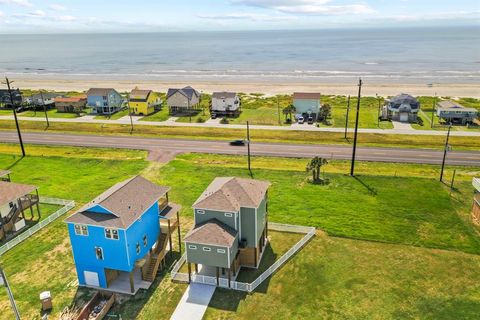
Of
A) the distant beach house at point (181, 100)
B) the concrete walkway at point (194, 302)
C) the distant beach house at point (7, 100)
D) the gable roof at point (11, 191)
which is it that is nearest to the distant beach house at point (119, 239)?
the concrete walkway at point (194, 302)

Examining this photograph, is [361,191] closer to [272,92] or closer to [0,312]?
[0,312]

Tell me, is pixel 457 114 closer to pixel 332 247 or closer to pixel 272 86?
pixel 332 247

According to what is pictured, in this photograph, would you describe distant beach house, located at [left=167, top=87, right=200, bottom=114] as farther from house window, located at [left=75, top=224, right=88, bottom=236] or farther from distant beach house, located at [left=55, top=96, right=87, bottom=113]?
house window, located at [left=75, top=224, right=88, bottom=236]

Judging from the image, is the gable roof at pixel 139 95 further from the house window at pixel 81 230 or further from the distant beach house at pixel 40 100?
the house window at pixel 81 230

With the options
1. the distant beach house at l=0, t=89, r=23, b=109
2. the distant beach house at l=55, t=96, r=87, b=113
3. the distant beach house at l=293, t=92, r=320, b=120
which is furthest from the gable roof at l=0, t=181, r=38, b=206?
the distant beach house at l=0, t=89, r=23, b=109

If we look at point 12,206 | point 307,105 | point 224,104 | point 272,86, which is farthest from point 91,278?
point 272,86

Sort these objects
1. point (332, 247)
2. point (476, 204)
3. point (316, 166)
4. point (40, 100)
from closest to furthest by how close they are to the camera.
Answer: point (332, 247)
point (476, 204)
point (316, 166)
point (40, 100)
